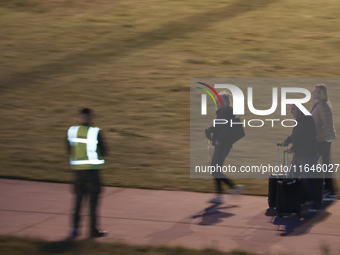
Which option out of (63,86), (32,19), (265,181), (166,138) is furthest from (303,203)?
(32,19)

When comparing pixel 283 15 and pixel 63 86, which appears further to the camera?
pixel 283 15

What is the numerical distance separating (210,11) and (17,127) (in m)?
11.0

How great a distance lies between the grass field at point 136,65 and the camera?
10344 millimetres

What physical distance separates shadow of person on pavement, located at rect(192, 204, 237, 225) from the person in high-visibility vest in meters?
1.67

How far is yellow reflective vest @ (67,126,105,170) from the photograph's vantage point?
599 centimetres

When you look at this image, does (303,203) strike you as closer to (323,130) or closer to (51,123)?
(323,130)

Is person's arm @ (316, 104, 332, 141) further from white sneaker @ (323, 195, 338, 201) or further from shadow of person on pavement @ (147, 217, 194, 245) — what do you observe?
shadow of person on pavement @ (147, 217, 194, 245)

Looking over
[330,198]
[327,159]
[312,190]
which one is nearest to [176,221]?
[312,190]

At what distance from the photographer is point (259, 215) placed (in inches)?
279

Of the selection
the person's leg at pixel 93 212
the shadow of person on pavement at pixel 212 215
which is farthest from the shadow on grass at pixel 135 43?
the person's leg at pixel 93 212

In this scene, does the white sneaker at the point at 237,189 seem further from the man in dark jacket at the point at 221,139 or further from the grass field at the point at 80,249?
the grass field at the point at 80,249

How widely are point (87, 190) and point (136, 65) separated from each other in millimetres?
10588

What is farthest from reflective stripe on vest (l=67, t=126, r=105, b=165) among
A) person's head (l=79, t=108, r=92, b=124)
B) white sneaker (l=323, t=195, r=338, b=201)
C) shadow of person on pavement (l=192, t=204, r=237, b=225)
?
white sneaker (l=323, t=195, r=338, b=201)

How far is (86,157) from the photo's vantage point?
599 centimetres
